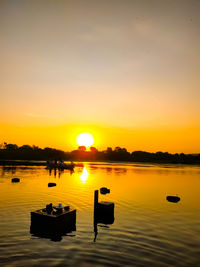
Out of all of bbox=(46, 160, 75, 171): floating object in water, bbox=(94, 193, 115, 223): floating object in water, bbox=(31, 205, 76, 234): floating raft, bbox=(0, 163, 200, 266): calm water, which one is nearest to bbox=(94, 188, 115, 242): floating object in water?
bbox=(94, 193, 115, 223): floating object in water

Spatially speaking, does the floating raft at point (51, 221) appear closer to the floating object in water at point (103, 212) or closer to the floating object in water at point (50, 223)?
the floating object in water at point (50, 223)

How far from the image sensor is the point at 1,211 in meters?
32.7

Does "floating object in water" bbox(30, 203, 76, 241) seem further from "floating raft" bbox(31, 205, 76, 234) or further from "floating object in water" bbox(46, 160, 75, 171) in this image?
"floating object in water" bbox(46, 160, 75, 171)

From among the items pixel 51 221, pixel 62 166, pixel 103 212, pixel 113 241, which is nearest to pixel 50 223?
pixel 51 221

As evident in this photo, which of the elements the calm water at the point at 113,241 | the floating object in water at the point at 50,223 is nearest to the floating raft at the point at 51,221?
the floating object in water at the point at 50,223

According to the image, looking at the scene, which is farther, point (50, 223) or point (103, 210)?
point (103, 210)

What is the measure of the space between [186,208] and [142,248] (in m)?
22.9

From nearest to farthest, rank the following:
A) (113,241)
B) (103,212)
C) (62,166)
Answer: (113,241)
(103,212)
(62,166)

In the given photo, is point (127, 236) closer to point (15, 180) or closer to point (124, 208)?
point (124, 208)

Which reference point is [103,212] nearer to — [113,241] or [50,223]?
[113,241]

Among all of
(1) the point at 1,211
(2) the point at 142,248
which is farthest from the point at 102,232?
(1) the point at 1,211

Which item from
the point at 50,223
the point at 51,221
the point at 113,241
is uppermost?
the point at 51,221

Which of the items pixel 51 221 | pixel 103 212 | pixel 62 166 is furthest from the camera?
pixel 62 166

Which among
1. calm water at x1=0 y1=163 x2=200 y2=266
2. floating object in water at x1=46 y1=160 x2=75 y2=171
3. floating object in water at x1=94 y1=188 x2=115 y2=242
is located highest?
floating object in water at x1=46 y1=160 x2=75 y2=171
